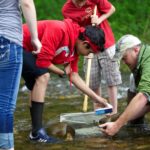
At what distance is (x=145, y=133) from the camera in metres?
5.37

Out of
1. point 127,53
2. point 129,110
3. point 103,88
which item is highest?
point 127,53

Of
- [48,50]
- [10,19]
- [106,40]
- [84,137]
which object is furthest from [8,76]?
[106,40]

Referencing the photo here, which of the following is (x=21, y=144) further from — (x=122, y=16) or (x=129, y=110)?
(x=122, y=16)

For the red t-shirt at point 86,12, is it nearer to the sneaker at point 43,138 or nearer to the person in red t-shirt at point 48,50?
the person in red t-shirt at point 48,50

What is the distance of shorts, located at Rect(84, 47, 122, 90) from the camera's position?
6246mm

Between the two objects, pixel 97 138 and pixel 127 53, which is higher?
pixel 127 53

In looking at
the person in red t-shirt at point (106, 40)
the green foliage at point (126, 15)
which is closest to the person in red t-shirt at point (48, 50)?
the person in red t-shirt at point (106, 40)

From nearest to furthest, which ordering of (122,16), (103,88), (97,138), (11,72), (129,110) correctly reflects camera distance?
(11,72) < (129,110) < (97,138) < (103,88) < (122,16)

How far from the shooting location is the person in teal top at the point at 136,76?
4.79 m

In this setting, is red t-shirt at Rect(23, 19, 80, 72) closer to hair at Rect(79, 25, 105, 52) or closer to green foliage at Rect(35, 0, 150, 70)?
hair at Rect(79, 25, 105, 52)

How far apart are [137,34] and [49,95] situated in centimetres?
566

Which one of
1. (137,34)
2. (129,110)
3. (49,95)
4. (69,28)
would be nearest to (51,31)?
(69,28)

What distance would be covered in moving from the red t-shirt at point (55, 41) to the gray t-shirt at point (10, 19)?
1194 mm

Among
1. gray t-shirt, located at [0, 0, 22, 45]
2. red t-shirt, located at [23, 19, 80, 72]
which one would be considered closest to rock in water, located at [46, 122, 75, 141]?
red t-shirt, located at [23, 19, 80, 72]
